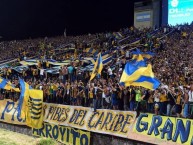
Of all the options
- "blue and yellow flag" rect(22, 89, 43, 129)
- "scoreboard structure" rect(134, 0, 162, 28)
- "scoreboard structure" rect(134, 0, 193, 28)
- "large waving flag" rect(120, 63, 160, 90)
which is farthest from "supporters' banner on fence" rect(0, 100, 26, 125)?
"scoreboard structure" rect(134, 0, 162, 28)

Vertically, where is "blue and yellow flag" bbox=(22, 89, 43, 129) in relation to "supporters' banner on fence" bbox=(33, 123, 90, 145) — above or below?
above

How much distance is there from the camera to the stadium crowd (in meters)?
14.0

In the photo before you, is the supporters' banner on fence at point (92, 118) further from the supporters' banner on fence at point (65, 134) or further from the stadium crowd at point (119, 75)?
the stadium crowd at point (119, 75)

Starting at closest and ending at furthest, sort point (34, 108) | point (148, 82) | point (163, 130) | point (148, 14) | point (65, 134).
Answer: point (163, 130), point (148, 82), point (65, 134), point (34, 108), point (148, 14)

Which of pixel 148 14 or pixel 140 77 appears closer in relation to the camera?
pixel 140 77

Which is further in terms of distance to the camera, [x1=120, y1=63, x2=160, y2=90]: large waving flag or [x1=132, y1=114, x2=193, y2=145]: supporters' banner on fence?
[x1=120, y1=63, x2=160, y2=90]: large waving flag

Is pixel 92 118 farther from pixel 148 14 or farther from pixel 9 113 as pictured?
pixel 148 14

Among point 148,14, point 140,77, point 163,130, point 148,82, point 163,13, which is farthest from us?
point 148,14

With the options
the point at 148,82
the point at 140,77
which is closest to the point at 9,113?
the point at 140,77

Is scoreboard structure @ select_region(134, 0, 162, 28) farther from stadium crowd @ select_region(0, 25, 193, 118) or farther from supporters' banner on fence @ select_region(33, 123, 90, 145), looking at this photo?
supporters' banner on fence @ select_region(33, 123, 90, 145)

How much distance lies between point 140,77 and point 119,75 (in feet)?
22.8

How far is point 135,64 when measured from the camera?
14.5 m

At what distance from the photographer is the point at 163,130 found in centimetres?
1270

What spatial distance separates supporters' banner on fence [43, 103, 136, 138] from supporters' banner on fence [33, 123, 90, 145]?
0.63ft
